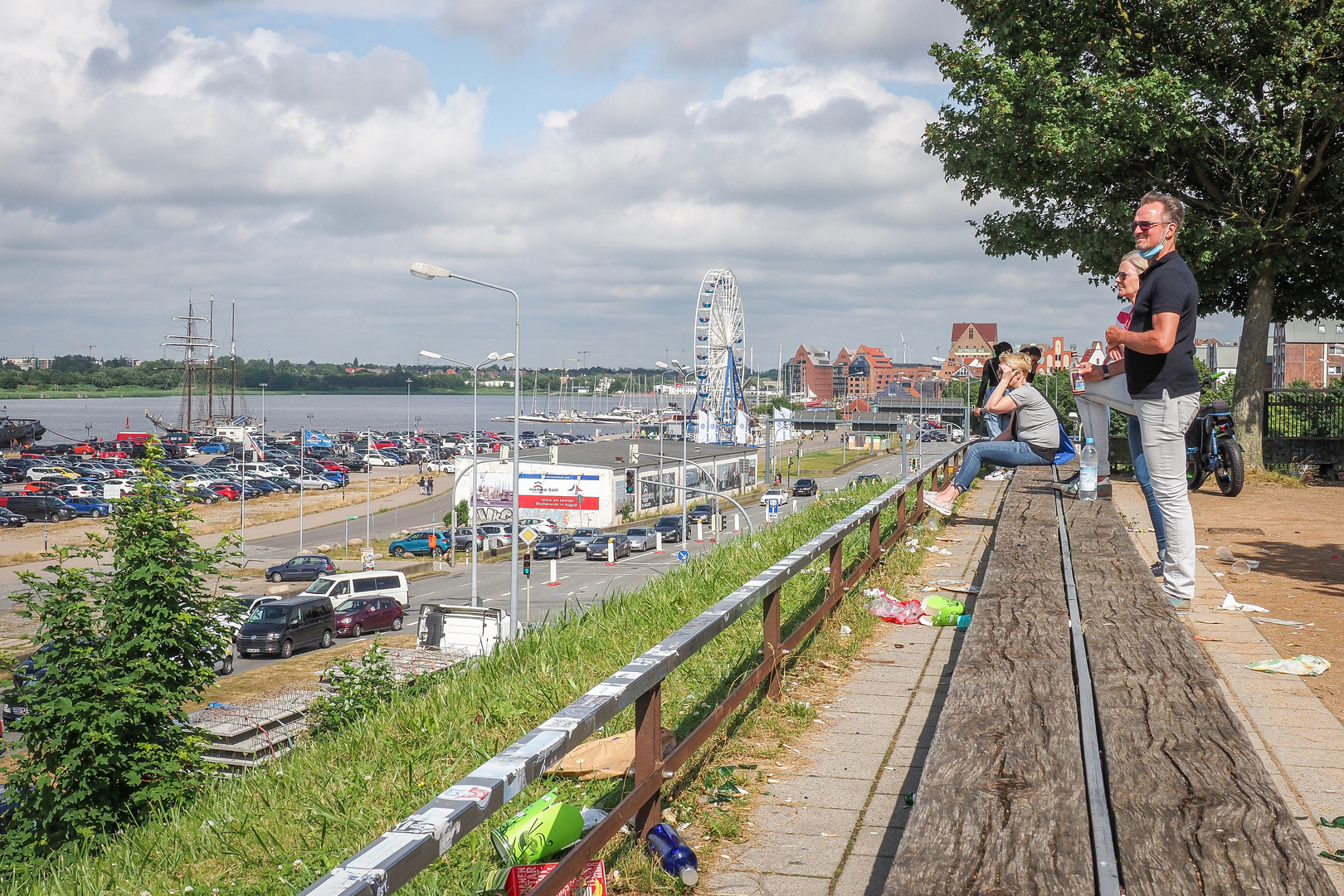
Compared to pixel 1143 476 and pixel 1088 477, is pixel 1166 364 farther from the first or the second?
pixel 1088 477

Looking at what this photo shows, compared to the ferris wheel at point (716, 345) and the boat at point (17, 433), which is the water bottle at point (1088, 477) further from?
the boat at point (17, 433)

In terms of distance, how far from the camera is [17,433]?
14275 centimetres

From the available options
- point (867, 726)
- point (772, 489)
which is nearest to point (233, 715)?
point (867, 726)

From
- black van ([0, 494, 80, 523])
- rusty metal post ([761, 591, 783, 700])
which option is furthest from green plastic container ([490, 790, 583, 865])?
black van ([0, 494, 80, 523])

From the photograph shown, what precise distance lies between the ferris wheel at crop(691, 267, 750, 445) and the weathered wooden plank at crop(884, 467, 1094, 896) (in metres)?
82.7

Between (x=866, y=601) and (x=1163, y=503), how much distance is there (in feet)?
6.46

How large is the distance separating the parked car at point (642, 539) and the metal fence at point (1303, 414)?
41.5 metres

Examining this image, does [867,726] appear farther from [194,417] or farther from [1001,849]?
[194,417]

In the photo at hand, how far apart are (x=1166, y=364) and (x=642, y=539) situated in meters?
A: 55.0

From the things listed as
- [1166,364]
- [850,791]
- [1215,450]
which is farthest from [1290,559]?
[850,791]

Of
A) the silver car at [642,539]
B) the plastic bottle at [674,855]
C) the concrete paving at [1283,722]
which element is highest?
the concrete paving at [1283,722]

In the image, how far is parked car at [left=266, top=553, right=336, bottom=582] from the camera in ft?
165

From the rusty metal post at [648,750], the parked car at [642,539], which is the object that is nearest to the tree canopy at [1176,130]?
the rusty metal post at [648,750]

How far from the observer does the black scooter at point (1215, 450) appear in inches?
501
